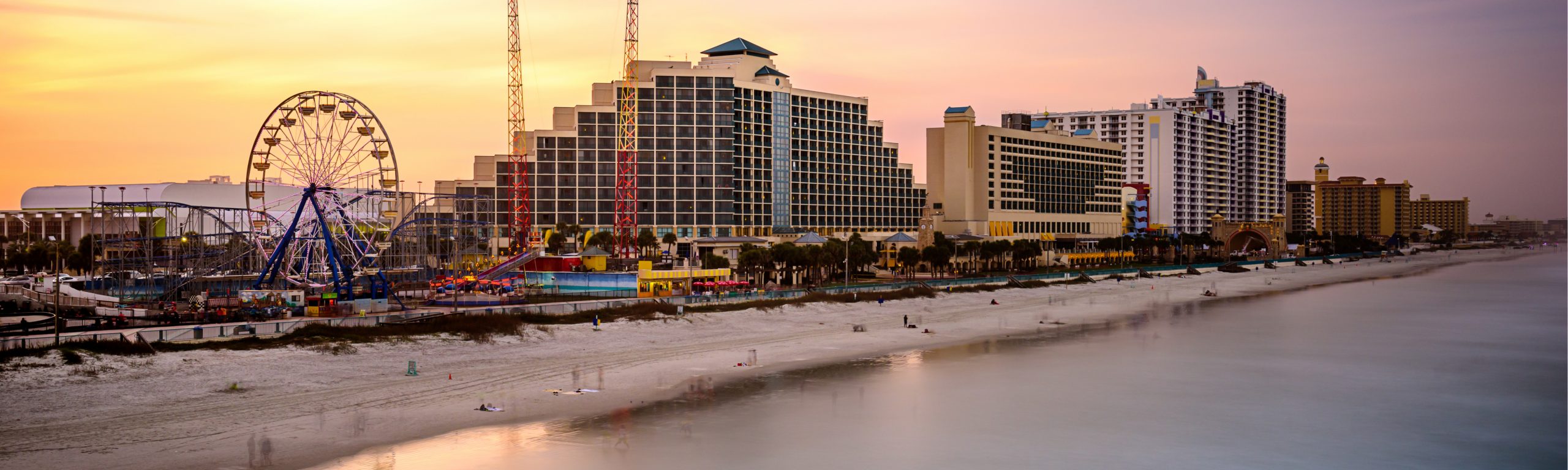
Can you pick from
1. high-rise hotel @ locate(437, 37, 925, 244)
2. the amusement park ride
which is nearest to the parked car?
the amusement park ride

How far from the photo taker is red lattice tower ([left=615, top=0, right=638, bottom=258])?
414 ft

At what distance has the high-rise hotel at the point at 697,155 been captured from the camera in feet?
440

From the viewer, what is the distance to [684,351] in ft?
191

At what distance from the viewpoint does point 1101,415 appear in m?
42.8

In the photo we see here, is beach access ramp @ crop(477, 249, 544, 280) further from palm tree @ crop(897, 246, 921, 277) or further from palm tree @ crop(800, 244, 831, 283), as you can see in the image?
palm tree @ crop(897, 246, 921, 277)

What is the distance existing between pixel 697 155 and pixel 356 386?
94338 millimetres

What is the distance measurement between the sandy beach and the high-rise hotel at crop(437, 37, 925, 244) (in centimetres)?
6658

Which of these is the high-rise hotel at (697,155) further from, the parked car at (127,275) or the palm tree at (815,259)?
the parked car at (127,275)

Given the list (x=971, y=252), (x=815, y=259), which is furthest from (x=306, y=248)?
(x=971, y=252)

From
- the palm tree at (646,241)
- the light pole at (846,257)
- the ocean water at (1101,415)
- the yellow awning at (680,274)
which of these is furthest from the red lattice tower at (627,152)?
the ocean water at (1101,415)

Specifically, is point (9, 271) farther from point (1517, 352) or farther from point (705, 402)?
point (1517, 352)

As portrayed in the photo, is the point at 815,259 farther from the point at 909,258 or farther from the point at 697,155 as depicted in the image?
the point at 697,155

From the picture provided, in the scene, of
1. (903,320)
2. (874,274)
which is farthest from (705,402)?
(874,274)

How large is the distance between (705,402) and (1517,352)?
168 feet
